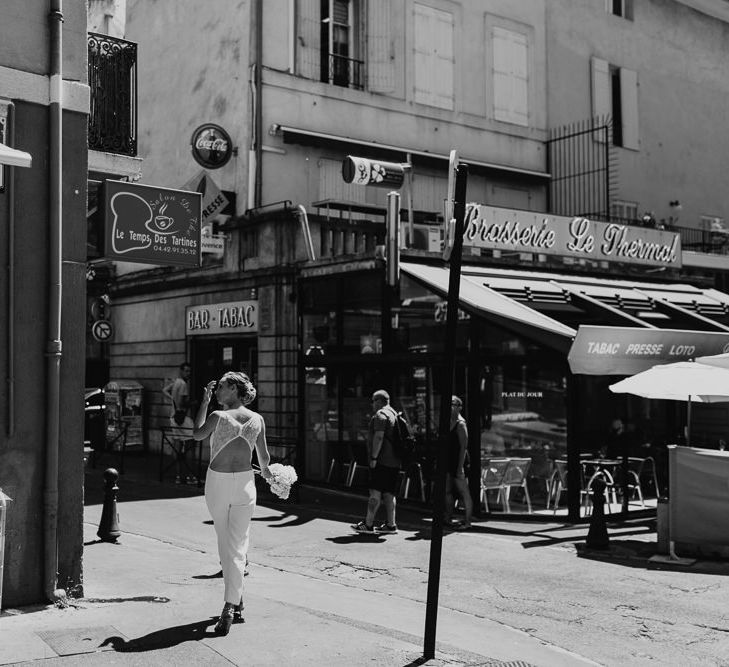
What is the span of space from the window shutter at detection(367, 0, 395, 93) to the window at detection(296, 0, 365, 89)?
207 millimetres

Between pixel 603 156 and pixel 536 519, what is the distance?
12538 millimetres

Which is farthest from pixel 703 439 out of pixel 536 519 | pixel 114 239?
pixel 114 239

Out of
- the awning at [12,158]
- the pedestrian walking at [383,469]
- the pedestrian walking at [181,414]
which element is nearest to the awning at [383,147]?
the pedestrian walking at [181,414]

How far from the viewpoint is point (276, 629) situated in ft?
21.7

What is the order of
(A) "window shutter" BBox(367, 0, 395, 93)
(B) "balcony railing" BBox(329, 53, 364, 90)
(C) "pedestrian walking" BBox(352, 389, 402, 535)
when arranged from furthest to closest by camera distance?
(A) "window shutter" BBox(367, 0, 395, 93) < (B) "balcony railing" BBox(329, 53, 364, 90) < (C) "pedestrian walking" BBox(352, 389, 402, 535)

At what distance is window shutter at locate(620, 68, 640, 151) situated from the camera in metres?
23.5

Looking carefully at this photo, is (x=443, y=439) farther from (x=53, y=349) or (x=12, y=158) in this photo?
(x=12, y=158)

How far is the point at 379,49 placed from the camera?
1928cm

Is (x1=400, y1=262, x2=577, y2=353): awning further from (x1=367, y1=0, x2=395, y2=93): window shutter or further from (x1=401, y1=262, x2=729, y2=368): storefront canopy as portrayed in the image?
(x1=367, y1=0, x2=395, y2=93): window shutter

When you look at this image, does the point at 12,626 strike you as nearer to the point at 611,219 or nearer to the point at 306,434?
the point at 306,434

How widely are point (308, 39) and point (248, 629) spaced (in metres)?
14.2

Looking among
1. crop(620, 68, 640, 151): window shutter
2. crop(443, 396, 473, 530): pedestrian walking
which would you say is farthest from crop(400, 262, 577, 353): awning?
crop(620, 68, 640, 151): window shutter

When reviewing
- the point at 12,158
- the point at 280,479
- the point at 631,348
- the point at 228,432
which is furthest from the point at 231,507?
the point at 631,348

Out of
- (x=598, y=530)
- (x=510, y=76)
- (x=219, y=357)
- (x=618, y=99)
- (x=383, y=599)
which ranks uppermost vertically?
(x=618, y=99)
